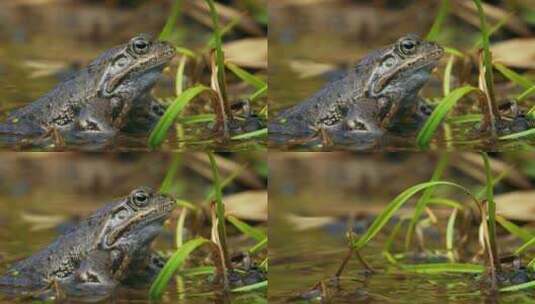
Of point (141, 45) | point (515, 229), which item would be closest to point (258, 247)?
point (141, 45)

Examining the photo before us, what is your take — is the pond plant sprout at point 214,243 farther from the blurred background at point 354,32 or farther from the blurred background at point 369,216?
the blurred background at point 354,32

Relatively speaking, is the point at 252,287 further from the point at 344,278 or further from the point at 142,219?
the point at 142,219

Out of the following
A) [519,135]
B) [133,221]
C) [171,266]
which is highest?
[519,135]

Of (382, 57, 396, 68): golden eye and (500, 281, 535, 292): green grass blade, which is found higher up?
(382, 57, 396, 68): golden eye

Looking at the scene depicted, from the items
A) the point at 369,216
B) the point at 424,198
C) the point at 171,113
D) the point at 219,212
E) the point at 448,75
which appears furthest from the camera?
the point at 369,216

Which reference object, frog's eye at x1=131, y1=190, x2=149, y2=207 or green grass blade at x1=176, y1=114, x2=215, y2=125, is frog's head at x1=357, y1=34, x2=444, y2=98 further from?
frog's eye at x1=131, y1=190, x2=149, y2=207

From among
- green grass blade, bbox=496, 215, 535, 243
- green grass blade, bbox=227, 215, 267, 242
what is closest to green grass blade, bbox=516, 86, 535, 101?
green grass blade, bbox=496, 215, 535, 243

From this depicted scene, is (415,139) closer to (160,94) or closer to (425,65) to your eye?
(425,65)

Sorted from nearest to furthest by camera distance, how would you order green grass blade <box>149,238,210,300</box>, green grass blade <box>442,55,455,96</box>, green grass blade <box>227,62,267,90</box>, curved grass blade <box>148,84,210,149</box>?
green grass blade <box>149,238,210,300</box>, curved grass blade <box>148,84,210,149</box>, green grass blade <box>227,62,267,90</box>, green grass blade <box>442,55,455,96</box>

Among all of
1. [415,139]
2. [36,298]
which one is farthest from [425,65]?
[36,298]
